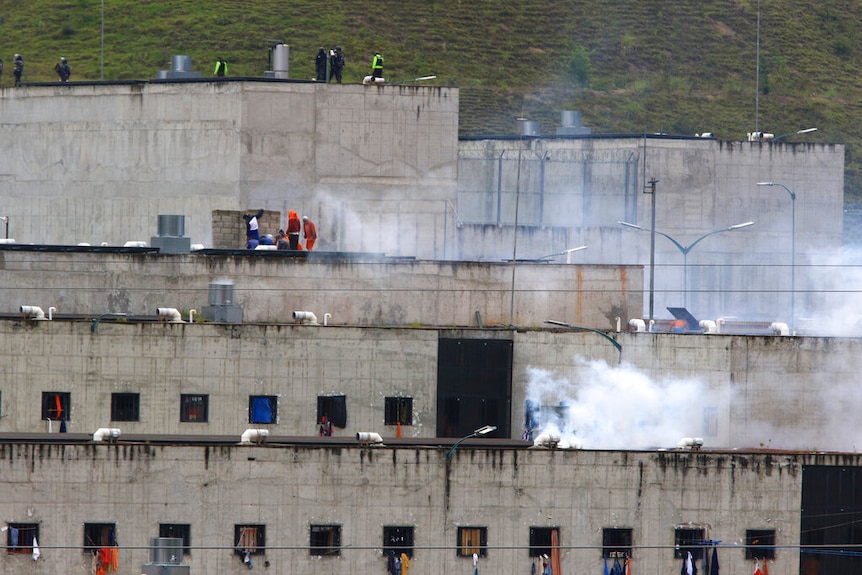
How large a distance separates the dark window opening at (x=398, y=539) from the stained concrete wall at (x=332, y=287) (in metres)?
15.5

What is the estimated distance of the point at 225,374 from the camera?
5331 centimetres

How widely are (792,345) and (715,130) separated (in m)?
79.5

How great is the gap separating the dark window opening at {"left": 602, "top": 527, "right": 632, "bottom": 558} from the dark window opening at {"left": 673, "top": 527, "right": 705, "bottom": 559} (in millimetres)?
1218

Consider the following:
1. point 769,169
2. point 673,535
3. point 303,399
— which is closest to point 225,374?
point 303,399

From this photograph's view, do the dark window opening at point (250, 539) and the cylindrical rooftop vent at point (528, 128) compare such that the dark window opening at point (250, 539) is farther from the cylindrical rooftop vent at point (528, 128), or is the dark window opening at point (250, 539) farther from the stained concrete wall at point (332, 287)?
the cylindrical rooftop vent at point (528, 128)

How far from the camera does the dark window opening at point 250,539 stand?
44.2m

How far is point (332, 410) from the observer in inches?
2142

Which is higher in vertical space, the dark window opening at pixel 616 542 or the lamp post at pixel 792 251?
the lamp post at pixel 792 251

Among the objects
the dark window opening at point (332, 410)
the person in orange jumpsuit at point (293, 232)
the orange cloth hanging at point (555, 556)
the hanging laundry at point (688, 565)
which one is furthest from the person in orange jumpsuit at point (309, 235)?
the hanging laundry at point (688, 565)

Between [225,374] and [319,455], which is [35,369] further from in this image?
[319,455]

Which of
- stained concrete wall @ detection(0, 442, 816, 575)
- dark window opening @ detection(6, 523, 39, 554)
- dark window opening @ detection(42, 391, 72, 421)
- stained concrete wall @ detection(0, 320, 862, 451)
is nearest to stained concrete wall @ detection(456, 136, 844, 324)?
stained concrete wall @ detection(0, 320, 862, 451)

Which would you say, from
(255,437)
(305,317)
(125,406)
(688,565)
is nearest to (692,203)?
(305,317)

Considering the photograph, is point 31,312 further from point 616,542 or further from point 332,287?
point 616,542

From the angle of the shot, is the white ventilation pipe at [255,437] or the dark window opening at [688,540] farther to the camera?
the dark window opening at [688,540]
